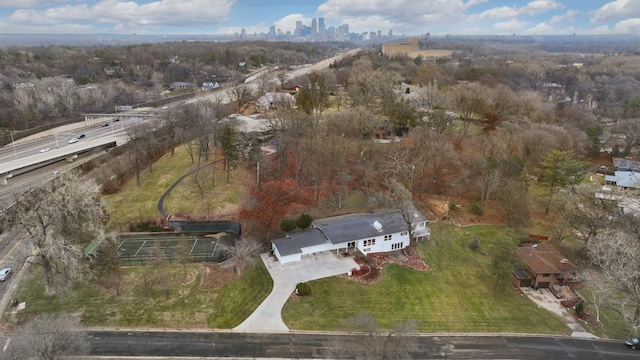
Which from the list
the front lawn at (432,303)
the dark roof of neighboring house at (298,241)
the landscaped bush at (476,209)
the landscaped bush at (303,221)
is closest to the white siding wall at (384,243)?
the front lawn at (432,303)

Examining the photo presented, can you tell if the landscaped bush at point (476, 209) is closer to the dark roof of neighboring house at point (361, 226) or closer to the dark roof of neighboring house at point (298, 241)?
the dark roof of neighboring house at point (361, 226)

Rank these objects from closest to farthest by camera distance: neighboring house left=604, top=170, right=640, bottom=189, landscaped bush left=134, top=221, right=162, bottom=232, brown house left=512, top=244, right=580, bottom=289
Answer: brown house left=512, top=244, right=580, bottom=289 < landscaped bush left=134, top=221, right=162, bottom=232 < neighboring house left=604, top=170, right=640, bottom=189

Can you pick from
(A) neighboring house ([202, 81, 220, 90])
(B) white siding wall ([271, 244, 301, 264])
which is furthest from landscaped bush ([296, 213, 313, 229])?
(A) neighboring house ([202, 81, 220, 90])

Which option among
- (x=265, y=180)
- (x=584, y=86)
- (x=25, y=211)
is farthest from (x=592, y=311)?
(x=584, y=86)

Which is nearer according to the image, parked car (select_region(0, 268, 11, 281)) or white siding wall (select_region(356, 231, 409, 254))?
parked car (select_region(0, 268, 11, 281))

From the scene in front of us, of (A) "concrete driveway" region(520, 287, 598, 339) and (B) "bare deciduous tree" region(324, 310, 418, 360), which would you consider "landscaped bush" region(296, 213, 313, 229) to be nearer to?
(B) "bare deciduous tree" region(324, 310, 418, 360)

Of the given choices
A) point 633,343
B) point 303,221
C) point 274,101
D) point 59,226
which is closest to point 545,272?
point 633,343
